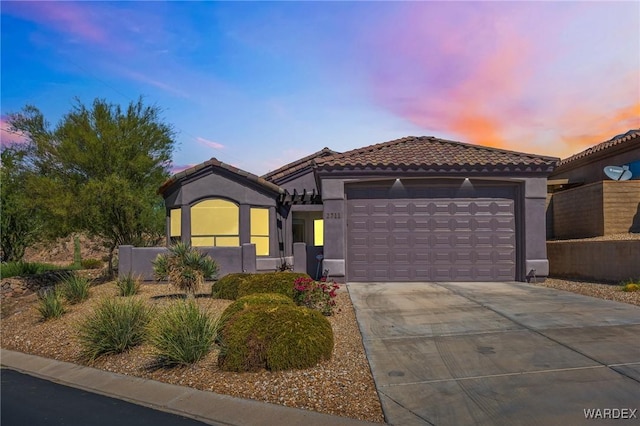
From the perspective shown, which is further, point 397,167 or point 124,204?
point 124,204

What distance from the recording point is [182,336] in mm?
7055

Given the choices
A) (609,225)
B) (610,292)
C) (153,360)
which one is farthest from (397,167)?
(153,360)

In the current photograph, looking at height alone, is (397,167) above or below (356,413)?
above

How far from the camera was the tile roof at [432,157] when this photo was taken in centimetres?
1470

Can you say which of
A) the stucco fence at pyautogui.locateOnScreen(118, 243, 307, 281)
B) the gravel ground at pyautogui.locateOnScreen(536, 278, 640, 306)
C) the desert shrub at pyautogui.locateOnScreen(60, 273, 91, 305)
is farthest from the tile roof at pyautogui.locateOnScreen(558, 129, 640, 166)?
the desert shrub at pyautogui.locateOnScreen(60, 273, 91, 305)

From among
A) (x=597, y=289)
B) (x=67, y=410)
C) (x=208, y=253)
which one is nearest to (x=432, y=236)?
(x=597, y=289)

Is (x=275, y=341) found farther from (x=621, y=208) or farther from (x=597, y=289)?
(x=621, y=208)

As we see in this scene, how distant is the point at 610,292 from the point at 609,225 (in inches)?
218

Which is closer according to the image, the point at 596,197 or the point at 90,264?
the point at 596,197

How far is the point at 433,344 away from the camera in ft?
→ 24.1

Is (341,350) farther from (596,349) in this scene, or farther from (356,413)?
(596,349)

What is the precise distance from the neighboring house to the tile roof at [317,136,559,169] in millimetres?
3482

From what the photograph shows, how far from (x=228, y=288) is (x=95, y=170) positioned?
27.3 feet

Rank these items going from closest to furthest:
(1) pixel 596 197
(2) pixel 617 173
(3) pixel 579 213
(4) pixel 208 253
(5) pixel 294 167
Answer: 1. (4) pixel 208 253
2. (1) pixel 596 197
3. (3) pixel 579 213
4. (2) pixel 617 173
5. (5) pixel 294 167
